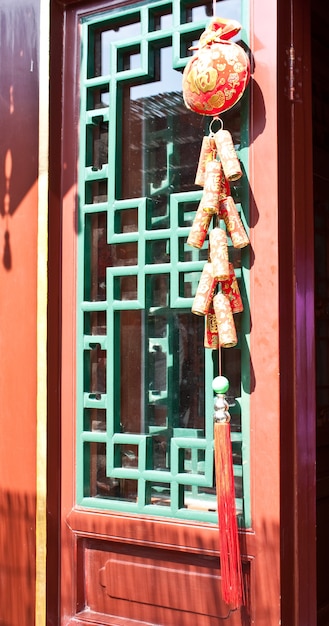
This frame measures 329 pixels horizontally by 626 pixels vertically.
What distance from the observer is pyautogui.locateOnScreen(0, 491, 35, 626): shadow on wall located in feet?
7.76

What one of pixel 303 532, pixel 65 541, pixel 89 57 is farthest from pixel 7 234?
pixel 303 532

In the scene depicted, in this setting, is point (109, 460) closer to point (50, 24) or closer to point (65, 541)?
Answer: point (65, 541)

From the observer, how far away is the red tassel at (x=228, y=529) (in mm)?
1884

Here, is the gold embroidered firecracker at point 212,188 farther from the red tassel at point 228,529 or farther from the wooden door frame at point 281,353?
the red tassel at point 228,529

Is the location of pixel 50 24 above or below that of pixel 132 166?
above

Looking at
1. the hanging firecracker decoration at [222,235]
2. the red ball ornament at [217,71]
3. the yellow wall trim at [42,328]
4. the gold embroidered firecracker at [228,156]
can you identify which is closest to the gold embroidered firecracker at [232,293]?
the hanging firecracker decoration at [222,235]

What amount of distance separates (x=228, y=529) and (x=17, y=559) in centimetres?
89

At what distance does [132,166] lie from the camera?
2293 millimetres

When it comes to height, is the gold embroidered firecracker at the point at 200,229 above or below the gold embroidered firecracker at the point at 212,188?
below

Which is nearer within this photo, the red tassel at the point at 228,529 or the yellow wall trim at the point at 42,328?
the red tassel at the point at 228,529

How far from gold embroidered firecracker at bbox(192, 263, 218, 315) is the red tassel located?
13.6 inches

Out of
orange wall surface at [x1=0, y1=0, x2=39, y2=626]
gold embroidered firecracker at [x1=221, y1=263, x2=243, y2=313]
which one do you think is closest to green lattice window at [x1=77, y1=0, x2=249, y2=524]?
gold embroidered firecracker at [x1=221, y1=263, x2=243, y2=313]

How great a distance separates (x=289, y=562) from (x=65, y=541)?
0.77 meters

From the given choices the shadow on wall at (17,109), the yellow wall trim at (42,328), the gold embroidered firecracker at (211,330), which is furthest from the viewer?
the shadow on wall at (17,109)
